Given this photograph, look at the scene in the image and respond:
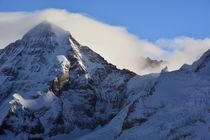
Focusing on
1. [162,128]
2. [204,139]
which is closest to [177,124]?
[162,128]

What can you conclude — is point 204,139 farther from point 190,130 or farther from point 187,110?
point 187,110

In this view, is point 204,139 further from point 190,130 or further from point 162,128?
point 162,128

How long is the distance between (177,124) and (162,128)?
481cm

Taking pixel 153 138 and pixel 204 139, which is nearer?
pixel 204 139

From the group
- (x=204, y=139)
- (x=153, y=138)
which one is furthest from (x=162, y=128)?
(x=204, y=139)

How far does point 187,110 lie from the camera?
7810 inches

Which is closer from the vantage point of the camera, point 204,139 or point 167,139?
point 204,139

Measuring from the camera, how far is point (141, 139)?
654 ft

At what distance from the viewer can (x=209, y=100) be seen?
19825 centimetres

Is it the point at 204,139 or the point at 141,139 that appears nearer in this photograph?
the point at 204,139

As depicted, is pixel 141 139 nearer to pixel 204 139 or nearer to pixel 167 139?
pixel 167 139

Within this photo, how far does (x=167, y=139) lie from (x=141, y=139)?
10989 mm

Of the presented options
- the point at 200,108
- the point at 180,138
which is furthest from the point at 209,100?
the point at 180,138

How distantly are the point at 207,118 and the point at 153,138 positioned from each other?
13.8 metres
